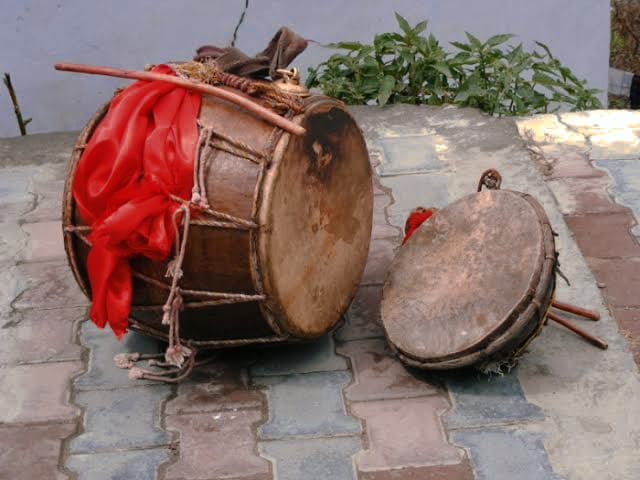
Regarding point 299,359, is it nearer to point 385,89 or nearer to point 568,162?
point 568,162

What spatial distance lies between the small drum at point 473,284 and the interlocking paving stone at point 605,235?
823mm

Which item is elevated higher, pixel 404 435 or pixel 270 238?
pixel 270 238

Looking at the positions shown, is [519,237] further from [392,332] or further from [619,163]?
[619,163]

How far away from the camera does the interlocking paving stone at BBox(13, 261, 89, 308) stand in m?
3.85

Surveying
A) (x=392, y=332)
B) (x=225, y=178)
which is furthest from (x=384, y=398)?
(x=225, y=178)

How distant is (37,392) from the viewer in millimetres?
3355

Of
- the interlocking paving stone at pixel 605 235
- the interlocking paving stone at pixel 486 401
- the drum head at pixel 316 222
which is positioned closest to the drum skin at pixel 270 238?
the drum head at pixel 316 222

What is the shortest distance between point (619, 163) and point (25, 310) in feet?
8.99

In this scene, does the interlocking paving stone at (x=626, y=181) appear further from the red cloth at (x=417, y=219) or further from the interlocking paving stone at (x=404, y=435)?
the interlocking paving stone at (x=404, y=435)

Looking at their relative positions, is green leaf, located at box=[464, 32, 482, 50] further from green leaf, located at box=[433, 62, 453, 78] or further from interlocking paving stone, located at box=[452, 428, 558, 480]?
interlocking paving stone, located at box=[452, 428, 558, 480]

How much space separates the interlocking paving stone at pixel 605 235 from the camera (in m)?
4.05

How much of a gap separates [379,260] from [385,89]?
162cm

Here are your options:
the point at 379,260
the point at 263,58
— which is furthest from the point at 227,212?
the point at 379,260

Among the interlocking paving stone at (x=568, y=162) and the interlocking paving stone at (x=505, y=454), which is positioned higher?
the interlocking paving stone at (x=568, y=162)
